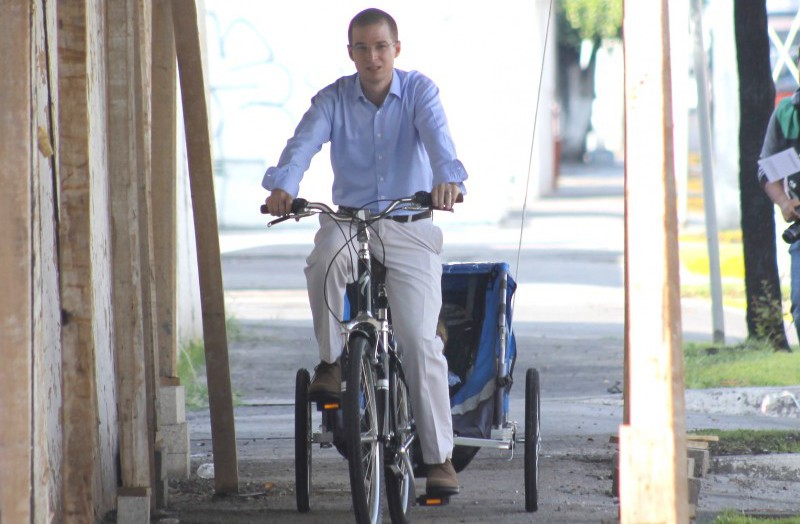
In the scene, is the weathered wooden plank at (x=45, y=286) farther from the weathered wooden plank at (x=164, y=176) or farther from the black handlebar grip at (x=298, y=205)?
the weathered wooden plank at (x=164, y=176)

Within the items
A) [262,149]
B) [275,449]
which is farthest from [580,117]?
[275,449]

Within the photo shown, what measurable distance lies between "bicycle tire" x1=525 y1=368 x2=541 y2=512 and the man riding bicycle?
0.36 meters

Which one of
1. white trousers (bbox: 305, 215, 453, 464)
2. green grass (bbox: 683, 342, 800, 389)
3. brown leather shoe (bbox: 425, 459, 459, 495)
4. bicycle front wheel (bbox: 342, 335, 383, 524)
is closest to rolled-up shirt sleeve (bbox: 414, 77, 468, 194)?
white trousers (bbox: 305, 215, 453, 464)

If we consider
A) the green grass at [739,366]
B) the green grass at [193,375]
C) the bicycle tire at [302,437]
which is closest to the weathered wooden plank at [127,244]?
the bicycle tire at [302,437]

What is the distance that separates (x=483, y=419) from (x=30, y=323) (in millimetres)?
2513

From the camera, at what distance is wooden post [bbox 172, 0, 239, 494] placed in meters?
5.91

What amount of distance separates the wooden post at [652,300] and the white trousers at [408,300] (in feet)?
6.34

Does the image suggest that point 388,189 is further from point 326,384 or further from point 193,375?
point 193,375

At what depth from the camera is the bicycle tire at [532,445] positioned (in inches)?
221

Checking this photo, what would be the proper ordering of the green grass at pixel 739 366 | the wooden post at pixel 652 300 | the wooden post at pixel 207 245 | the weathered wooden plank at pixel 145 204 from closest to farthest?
the wooden post at pixel 652 300, the weathered wooden plank at pixel 145 204, the wooden post at pixel 207 245, the green grass at pixel 739 366

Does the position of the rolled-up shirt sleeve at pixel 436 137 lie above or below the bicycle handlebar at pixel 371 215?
above

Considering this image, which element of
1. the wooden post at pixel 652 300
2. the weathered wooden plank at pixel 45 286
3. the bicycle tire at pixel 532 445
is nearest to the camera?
the wooden post at pixel 652 300

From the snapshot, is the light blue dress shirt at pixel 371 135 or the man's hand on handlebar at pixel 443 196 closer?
the man's hand on handlebar at pixel 443 196

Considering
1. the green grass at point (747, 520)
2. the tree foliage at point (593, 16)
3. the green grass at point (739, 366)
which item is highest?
the tree foliage at point (593, 16)
